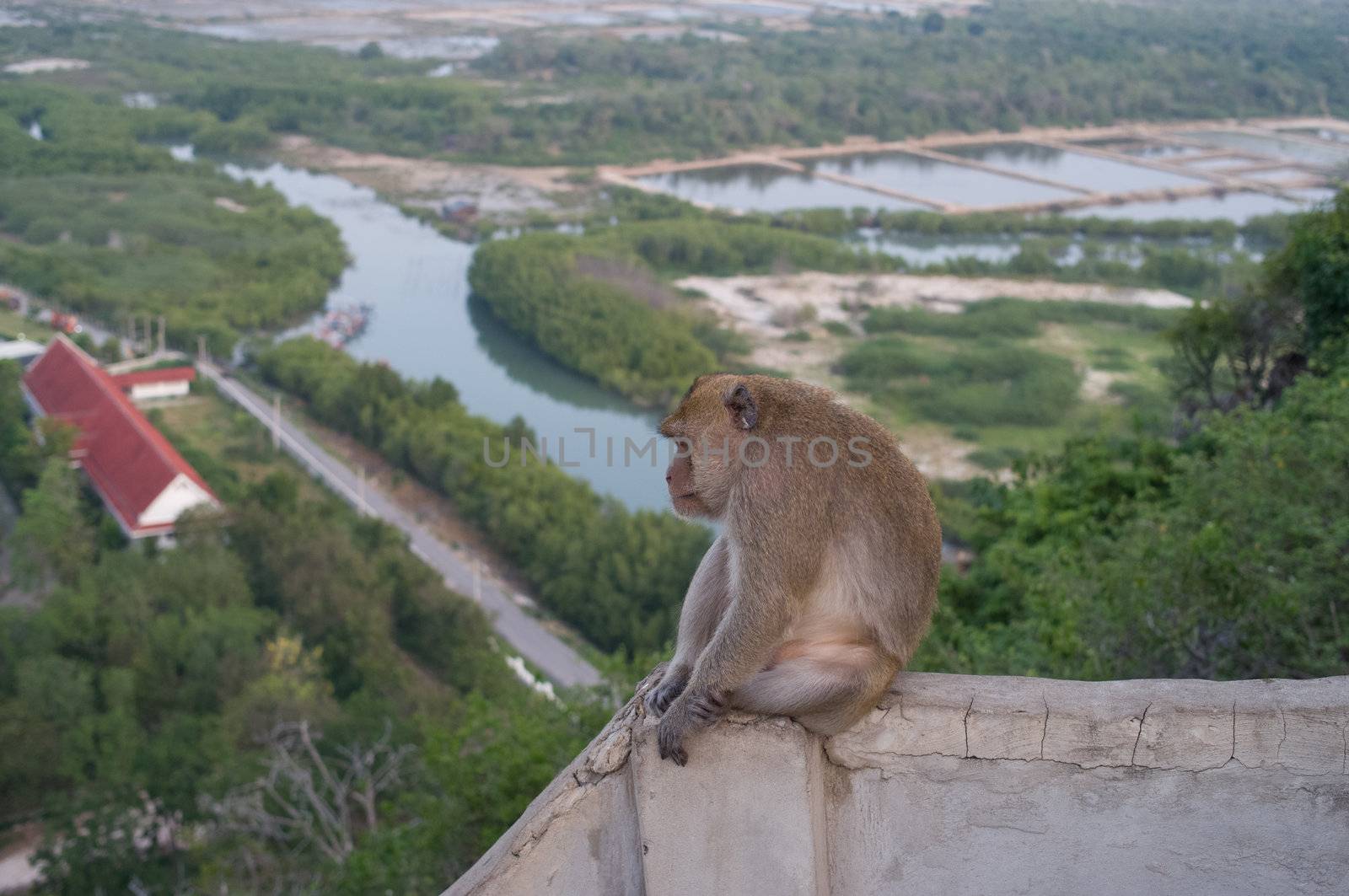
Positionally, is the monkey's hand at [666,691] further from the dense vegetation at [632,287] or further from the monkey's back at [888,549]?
the dense vegetation at [632,287]

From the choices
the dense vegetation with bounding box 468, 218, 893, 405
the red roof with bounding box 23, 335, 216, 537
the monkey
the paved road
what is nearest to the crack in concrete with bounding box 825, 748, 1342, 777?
the monkey

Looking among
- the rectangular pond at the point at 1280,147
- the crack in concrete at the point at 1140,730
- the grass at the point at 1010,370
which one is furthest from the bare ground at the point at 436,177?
the crack in concrete at the point at 1140,730

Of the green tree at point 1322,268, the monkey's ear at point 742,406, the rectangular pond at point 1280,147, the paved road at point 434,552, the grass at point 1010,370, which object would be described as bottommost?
the paved road at point 434,552

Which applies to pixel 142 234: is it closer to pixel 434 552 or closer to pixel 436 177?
pixel 436 177

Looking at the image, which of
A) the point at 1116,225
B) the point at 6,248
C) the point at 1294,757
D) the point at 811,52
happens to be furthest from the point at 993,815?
the point at 811,52

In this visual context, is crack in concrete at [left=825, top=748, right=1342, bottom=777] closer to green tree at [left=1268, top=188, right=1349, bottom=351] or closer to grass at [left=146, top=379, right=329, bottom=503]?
green tree at [left=1268, top=188, right=1349, bottom=351]

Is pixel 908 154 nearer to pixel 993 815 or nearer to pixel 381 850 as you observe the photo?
pixel 381 850

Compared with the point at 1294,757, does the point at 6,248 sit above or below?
below
